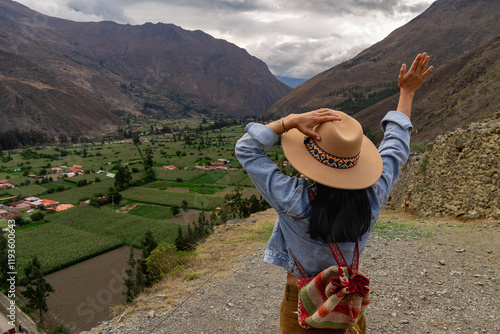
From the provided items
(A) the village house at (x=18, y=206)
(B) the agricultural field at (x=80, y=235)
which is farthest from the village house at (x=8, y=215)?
(B) the agricultural field at (x=80, y=235)

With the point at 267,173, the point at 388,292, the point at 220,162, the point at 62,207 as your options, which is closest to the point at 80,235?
the point at 62,207

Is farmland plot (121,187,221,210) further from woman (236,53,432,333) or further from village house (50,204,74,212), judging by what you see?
woman (236,53,432,333)

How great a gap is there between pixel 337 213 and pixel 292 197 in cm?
23

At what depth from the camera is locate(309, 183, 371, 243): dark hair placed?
1.32m

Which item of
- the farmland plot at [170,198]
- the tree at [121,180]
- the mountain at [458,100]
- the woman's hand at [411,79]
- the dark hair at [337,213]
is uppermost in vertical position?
the mountain at [458,100]

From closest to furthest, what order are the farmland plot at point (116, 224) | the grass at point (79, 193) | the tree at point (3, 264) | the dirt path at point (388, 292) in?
the dirt path at point (388, 292) < the tree at point (3, 264) < the farmland plot at point (116, 224) < the grass at point (79, 193)

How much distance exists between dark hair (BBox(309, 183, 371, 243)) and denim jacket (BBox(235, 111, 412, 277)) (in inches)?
2.3

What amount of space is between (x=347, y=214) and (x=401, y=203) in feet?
45.8

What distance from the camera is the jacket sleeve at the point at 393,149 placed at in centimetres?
156

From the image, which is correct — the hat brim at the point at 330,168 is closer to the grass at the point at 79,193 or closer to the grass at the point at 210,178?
the grass at the point at 79,193

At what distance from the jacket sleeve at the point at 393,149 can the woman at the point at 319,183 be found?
1 cm

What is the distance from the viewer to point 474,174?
838 centimetres

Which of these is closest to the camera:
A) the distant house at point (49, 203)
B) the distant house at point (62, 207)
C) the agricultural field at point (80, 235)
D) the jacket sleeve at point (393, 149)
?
the jacket sleeve at point (393, 149)

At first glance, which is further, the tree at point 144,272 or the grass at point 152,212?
the grass at point 152,212
